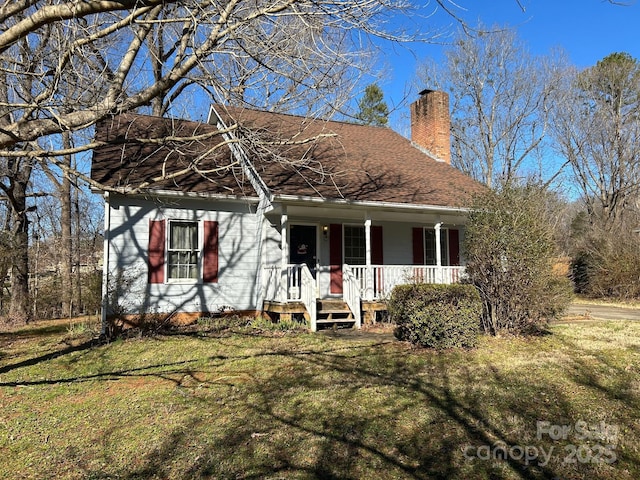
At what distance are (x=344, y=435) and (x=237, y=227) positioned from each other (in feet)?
27.4

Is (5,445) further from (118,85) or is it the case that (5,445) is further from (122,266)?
(122,266)

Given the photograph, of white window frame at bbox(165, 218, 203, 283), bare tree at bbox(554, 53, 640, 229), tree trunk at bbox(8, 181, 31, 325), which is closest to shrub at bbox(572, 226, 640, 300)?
bare tree at bbox(554, 53, 640, 229)

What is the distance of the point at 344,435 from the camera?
4414 millimetres

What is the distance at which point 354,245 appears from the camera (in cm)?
1338

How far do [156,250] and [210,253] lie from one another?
1304 mm

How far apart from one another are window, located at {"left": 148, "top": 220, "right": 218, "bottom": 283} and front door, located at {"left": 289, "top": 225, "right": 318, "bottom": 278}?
209 cm

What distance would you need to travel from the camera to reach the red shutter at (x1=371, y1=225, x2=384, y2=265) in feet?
43.7

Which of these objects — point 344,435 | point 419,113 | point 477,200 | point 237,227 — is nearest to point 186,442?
point 344,435

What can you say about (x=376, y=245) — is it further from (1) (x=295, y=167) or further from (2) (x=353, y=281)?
(1) (x=295, y=167)

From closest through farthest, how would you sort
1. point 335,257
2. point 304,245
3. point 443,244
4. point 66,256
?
point 304,245, point 335,257, point 443,244, point 66,256

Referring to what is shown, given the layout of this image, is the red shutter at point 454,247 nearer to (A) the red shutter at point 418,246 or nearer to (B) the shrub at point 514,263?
(A) the red shutter at point 418,246

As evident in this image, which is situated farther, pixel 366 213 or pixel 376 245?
pixel 376 245

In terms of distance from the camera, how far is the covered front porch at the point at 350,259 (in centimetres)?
1092

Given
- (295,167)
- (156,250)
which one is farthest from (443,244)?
(156,250)
